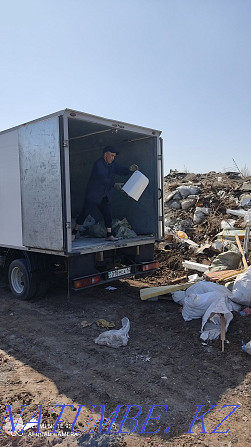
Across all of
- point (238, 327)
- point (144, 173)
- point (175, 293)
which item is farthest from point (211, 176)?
point (238, 327)

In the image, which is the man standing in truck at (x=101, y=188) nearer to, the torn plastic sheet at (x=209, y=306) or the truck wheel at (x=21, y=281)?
the truck wheel at (x=21, y=281)

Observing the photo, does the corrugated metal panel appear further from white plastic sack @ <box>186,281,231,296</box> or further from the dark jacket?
white plastic sack @ <box>186,281,231,296</box>

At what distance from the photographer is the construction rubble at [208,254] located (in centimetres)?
457

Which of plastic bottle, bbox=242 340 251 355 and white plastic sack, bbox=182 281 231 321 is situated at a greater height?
white plastic sack, bbox=182 281 231 321

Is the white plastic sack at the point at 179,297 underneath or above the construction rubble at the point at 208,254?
underneath

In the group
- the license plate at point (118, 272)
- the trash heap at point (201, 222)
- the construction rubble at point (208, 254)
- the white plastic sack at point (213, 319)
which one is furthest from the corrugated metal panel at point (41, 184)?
the trash heap at point (201, 222)

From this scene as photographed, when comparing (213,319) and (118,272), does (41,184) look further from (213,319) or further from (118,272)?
(213,319)

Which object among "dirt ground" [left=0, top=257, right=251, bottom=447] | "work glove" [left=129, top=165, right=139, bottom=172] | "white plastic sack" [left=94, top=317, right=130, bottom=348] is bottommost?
"dirt ground" [left=0, top=257, right=251, bottom=447]

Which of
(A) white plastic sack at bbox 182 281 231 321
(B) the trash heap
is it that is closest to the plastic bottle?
(A) white plastic sack at bbox 182 281 231 321

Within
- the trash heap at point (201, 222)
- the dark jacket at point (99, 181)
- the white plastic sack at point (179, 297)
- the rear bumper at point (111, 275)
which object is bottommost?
the white plastic sack at point (179, 297)

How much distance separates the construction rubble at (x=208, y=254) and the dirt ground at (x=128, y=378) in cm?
23

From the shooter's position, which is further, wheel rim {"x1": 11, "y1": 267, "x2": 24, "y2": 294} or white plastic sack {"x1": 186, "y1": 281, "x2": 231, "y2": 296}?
wheel rim {"x1": 11, "y1": 267, "x2": 24, "y2": 294}

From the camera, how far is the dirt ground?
2.61 m

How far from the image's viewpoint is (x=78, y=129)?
6.27 meters
